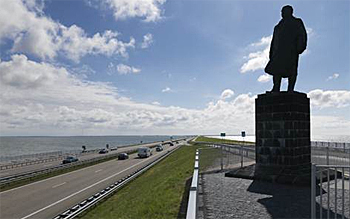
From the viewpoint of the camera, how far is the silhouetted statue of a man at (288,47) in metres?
11.9

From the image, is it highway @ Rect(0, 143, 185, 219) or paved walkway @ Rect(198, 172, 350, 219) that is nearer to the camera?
paved walkway @ Rect(198, 172, 350, 219)

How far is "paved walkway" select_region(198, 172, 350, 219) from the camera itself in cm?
649

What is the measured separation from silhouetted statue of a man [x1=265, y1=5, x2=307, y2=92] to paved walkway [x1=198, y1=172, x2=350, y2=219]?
14.6 feet

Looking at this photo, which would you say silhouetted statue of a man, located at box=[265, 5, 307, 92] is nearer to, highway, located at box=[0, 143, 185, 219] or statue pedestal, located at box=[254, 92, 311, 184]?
statue pedestal, located at box=[254, 92, 311, 184]

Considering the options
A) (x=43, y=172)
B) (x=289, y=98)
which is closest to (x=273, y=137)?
(x=289, y=98)

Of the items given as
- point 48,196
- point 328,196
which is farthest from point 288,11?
point 48,196

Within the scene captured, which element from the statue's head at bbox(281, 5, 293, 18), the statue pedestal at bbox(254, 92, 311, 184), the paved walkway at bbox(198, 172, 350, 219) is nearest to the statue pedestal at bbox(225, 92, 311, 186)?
the statue pedestal at bbox(254, 92, 311, 184)

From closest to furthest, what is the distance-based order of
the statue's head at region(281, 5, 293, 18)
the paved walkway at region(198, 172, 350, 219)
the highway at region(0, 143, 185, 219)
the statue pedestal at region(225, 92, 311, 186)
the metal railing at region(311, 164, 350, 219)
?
the metal railing at region(311, 164, 350, 219), the paved walkway at region(198, 172, 350, 219), the statue pedestal at region(225, 92, 311, 186), the statue's head at region(281, 5, 293, 18), the highway at region(0, 143, 185, 219)

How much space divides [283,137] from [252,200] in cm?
389

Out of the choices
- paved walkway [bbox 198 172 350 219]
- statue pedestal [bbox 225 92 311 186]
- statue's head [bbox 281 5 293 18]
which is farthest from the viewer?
statue's head [bbox 281 5 293 18]

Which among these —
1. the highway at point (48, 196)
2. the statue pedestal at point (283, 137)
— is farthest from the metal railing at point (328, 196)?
the highway at point (48, 196)

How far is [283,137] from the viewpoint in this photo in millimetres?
10867

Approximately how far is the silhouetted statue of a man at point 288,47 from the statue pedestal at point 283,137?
997 mm

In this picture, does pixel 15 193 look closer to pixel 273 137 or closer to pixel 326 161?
pixel 273 137
